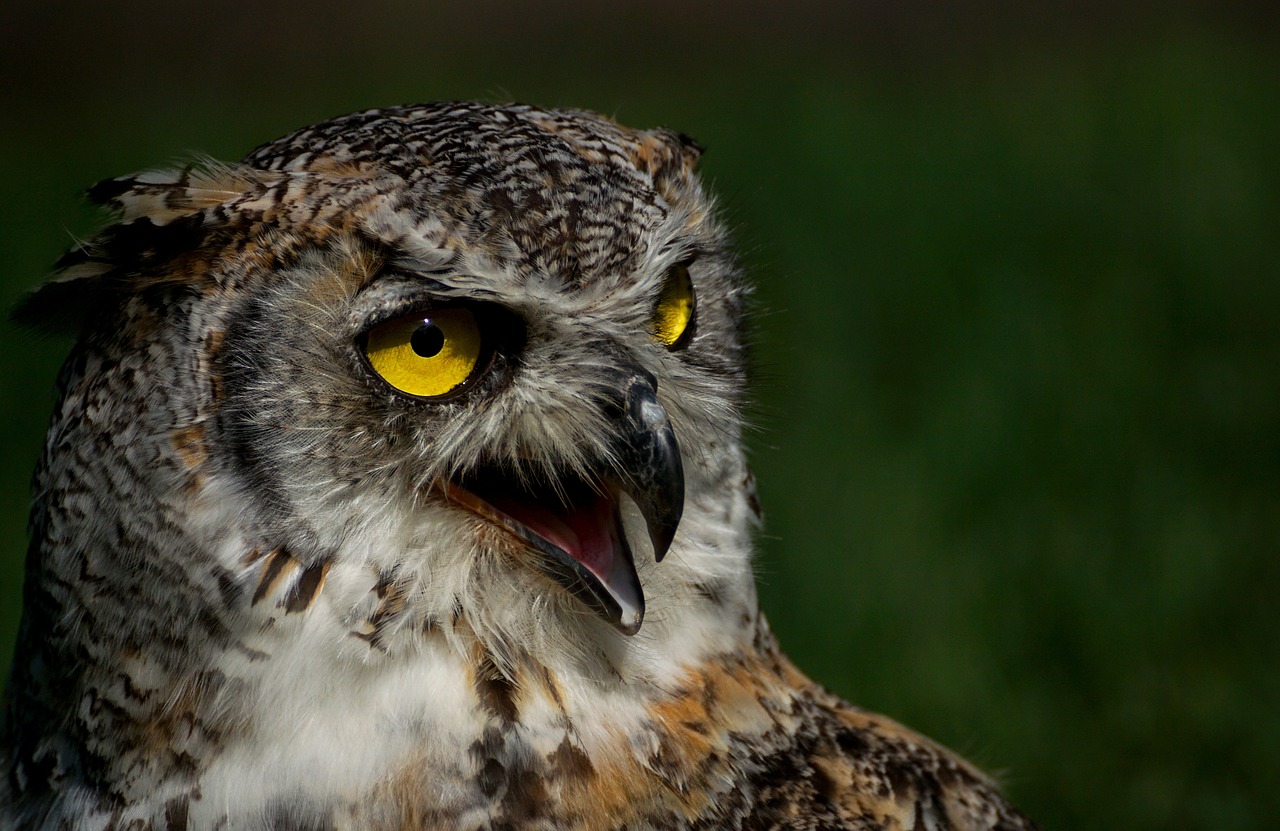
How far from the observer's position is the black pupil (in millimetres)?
1323

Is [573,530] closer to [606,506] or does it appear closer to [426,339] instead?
[606,506]

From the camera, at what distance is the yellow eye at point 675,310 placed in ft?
5.04

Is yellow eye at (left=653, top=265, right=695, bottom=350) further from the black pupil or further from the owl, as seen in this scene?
the black pupil

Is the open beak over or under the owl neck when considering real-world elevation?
over

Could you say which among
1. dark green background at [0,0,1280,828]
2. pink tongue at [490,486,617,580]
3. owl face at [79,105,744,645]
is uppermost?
owl face at [79,105,744,645]

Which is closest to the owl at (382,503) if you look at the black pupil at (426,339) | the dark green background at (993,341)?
the black pupil at (426,339)

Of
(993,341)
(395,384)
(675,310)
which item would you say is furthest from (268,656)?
(993,341)

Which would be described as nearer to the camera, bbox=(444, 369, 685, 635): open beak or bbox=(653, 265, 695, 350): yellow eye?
bbox=(444, 369, 685, 635): open beak

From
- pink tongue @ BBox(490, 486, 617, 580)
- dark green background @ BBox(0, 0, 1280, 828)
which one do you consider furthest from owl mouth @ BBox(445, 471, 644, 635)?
dark green background @ BBox(0, 0, 1280, 828)

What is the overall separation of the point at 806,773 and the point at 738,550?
28 centimetres

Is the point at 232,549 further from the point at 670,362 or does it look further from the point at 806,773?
the point at 806,773

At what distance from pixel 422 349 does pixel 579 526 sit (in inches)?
11.5

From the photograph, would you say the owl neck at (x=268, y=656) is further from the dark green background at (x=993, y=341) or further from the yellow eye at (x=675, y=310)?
the dark green background at (x=993, y=341)

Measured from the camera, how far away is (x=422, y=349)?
133 centimetres
